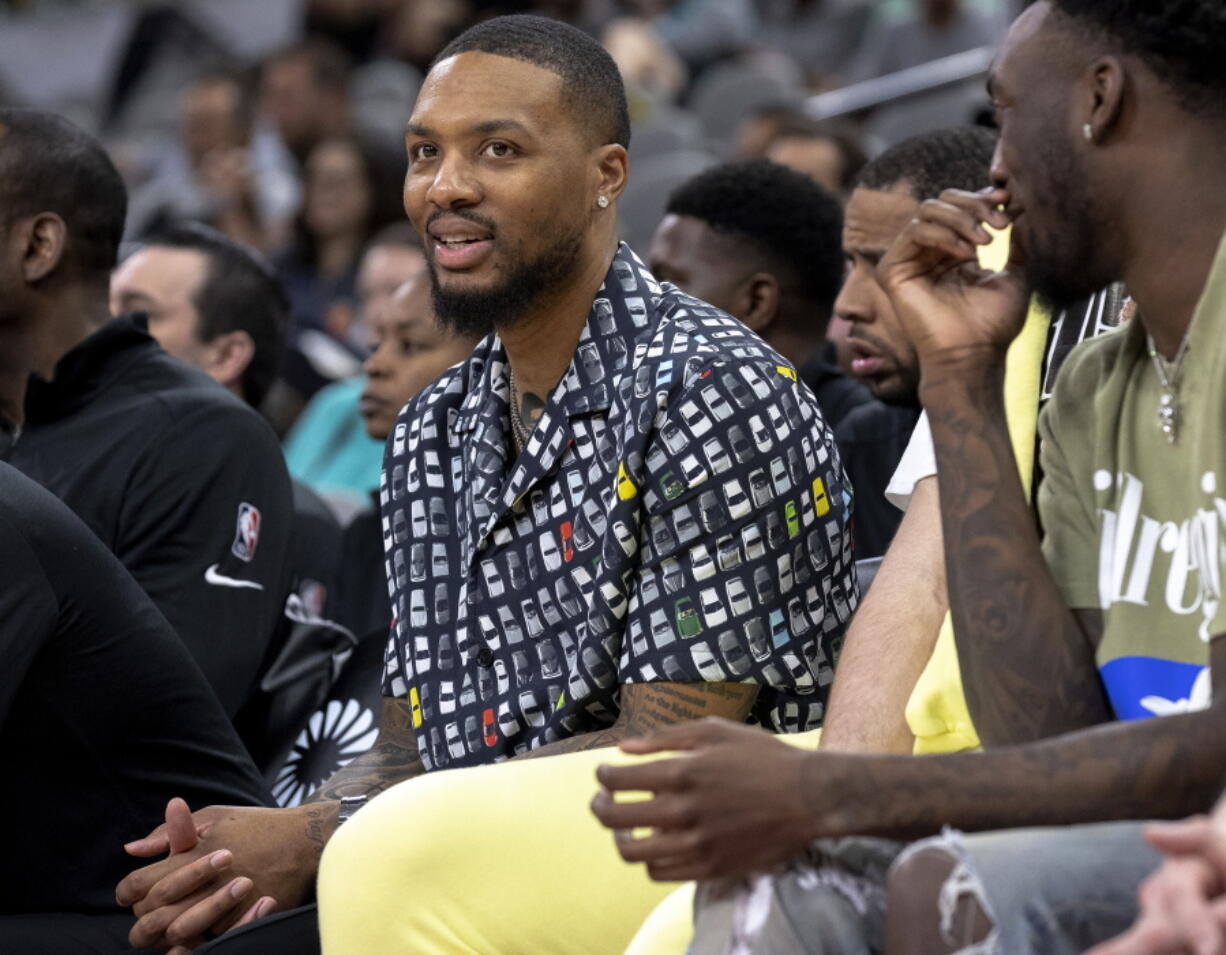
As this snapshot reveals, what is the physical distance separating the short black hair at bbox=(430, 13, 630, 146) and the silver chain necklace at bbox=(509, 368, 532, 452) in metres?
0.45

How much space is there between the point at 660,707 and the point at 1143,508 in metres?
0.83

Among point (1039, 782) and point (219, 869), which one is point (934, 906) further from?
point (219, 869)

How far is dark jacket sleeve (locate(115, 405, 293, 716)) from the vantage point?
4.02 meters

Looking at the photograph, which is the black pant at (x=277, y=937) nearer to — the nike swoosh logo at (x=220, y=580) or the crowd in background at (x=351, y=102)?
the nike swoosh logo at (x=220, y=580)

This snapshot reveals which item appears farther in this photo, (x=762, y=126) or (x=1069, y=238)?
(x=762, y=126)

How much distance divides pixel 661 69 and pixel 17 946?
7.92 metres

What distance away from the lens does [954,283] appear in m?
2.48

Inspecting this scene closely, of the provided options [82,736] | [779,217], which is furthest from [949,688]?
[779,217]

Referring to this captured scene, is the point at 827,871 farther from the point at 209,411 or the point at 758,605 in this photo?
the point at 209,411

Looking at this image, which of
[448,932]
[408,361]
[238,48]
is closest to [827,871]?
[448,932]

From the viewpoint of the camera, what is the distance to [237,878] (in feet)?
9.77

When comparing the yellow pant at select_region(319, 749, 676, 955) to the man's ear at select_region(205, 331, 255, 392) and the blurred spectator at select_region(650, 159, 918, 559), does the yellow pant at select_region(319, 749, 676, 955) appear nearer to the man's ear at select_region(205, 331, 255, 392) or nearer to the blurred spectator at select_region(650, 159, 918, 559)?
the blurred spectator at select_region(650, 159, 918, 559)

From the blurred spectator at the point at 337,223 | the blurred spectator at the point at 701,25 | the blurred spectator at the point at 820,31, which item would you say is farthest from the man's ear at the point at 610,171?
the blurred spectator at the point at 701,25

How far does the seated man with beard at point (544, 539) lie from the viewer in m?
2.54
